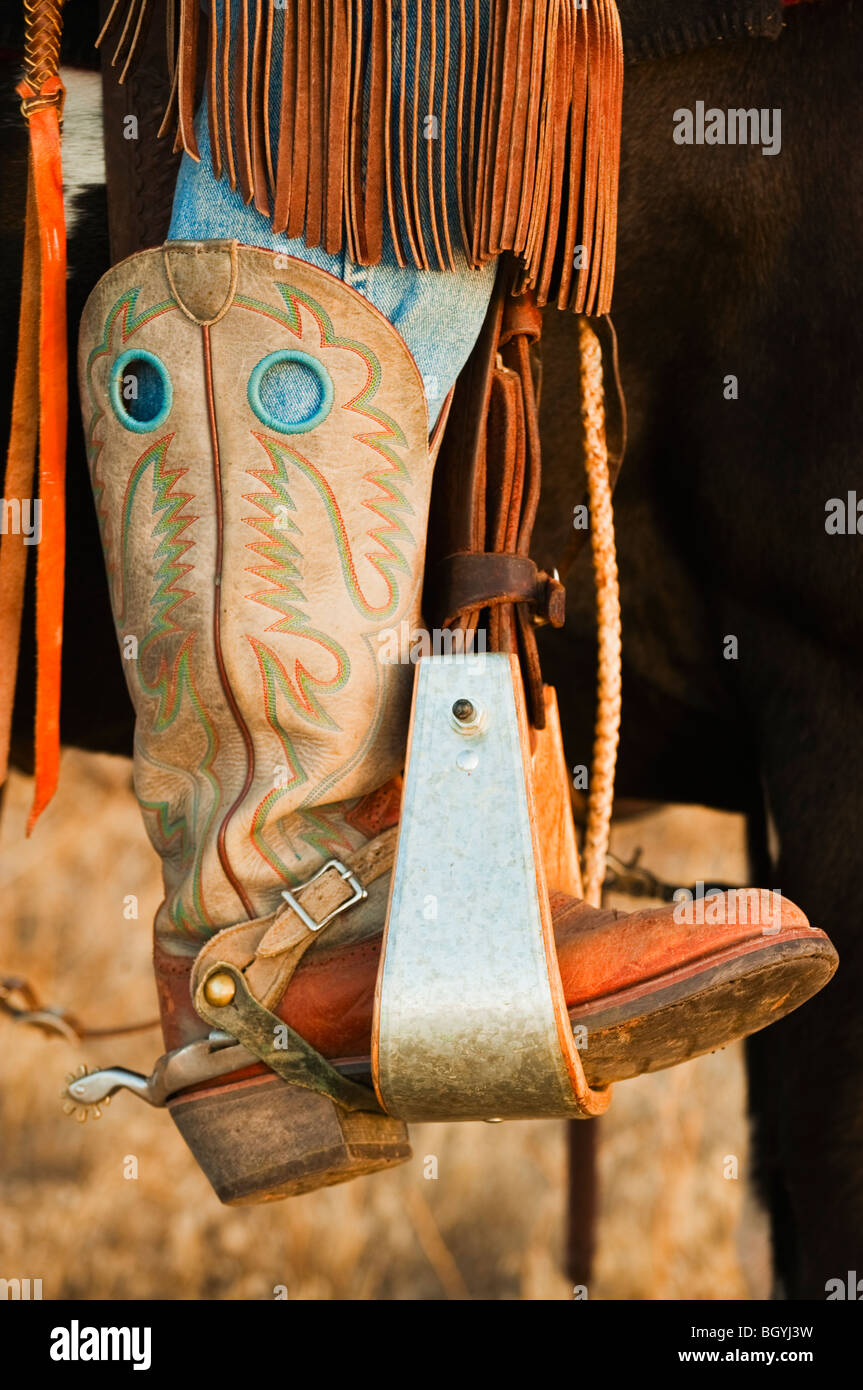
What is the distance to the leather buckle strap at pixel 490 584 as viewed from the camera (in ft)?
3.81

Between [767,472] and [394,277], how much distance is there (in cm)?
54

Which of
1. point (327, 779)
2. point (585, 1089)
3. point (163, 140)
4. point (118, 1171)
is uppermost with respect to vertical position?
point (163, 140)

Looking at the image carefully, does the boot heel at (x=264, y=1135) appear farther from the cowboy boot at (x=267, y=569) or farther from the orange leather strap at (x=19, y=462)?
the orange leather strap at (x=19, y=462)

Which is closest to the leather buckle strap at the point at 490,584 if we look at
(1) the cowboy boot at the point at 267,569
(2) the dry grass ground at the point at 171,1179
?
(1) the cowboy boot at the point at 267,569

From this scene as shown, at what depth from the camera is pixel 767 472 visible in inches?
59.9

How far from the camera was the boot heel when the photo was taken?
1135mm

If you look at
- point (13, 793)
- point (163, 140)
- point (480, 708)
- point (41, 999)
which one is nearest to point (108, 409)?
point (163, 140)

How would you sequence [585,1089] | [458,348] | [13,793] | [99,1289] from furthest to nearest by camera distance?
1. [99,1289]
2. [13,793]
3. [458,348]
4. [585,1089]

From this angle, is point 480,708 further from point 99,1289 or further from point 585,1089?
point 99,1289

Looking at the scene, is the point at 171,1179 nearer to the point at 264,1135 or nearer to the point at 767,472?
the point at 264,1135

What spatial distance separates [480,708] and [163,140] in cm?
55

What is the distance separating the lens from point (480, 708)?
109 centimetres

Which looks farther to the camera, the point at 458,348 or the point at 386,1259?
the point at 386,1259

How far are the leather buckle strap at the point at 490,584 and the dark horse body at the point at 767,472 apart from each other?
16.8 inches
